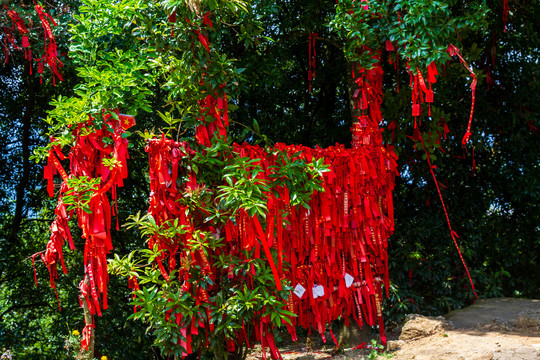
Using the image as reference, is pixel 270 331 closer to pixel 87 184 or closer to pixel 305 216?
pixel 305 216

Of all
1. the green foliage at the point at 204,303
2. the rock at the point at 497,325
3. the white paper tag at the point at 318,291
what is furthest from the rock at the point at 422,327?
the green foliage at the point at 204,303

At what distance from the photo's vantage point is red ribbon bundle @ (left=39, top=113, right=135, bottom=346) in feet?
11.4

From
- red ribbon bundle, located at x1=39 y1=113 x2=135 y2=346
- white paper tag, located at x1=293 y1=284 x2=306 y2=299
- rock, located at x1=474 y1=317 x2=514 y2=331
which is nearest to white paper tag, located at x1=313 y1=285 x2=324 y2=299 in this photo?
white paper tag, located at x1=293 y1=284 x2=306 y2=299

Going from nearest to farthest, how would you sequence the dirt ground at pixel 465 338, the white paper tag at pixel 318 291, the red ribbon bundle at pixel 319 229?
the red ribbon bundle at pixel 319 229 < the dirt ground at pixel 465 338 < the white paper tag at pixel 318 291

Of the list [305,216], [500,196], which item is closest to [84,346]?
[305,216]

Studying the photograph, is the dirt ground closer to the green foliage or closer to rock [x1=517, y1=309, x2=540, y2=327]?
rock [x1=517, y1=309, x2=540, y2=327]

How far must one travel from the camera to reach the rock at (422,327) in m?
4.65

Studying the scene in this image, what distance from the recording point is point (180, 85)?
3.77 metres

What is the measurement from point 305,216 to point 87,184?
1.63 m

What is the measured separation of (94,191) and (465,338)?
301 centimetres

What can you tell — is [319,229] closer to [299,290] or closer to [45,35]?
[299,290]

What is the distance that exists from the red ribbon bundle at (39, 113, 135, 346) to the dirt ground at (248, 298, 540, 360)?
1994 mm

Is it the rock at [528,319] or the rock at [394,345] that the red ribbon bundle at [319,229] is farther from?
the rock at [528,319]

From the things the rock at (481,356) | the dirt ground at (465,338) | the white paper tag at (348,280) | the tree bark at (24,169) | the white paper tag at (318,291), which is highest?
the tree bark at (24,169)
